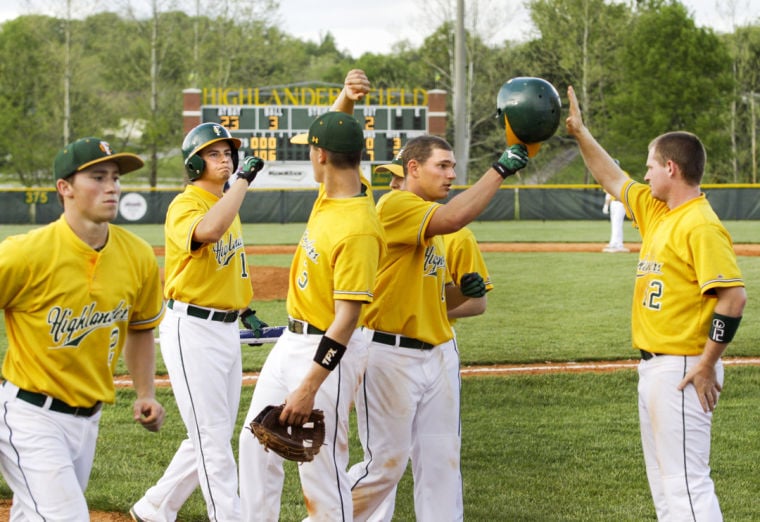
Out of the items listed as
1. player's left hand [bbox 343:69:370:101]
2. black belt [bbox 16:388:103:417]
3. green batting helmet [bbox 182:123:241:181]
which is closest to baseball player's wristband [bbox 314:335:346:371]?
black belt [bbox 16:388:103:417]

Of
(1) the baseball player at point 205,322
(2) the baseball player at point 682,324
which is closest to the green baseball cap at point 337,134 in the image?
(1) the baseball player at point 205,322

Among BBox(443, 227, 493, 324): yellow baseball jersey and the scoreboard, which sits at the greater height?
the scoreboard

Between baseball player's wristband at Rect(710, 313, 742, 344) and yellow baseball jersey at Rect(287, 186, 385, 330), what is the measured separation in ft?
5.00

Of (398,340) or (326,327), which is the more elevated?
(326,327)

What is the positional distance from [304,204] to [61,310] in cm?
3075

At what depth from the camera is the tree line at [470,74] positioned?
4450cm

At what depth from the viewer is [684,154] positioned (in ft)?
15.3

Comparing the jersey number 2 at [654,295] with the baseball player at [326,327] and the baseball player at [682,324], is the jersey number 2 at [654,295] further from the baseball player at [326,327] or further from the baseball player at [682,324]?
the baseball player at [326,327]

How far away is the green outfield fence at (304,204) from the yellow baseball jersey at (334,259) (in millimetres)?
27708

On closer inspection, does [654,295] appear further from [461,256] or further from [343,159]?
[343,159]

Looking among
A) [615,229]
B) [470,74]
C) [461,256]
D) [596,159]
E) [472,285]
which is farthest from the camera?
[470,74]

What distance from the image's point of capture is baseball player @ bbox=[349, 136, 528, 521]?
→ 15.5 feet

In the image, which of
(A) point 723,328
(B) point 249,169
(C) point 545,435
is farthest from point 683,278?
(C) point 545,435

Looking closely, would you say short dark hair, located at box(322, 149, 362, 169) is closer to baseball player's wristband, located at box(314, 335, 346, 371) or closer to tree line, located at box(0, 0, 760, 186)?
baseball player's wristband, located at box(314, 335, 346, 371)
